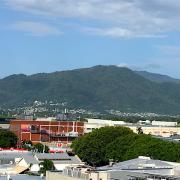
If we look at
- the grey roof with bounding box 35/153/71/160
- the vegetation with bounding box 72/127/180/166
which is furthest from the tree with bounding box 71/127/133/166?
the grey roof with bounding box 35/153/71/160

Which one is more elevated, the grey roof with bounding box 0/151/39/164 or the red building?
the red building

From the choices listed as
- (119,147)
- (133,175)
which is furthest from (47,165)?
(133,175)

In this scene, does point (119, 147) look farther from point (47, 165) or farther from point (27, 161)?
point (47, 165)

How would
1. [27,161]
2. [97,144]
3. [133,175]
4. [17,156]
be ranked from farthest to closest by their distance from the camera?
[97,144]
[17,156]
[27,161]
[133,175]

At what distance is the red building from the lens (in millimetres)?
145250

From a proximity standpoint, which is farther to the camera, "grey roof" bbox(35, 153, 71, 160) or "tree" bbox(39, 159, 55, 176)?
"grey roof" bbox(35, 153, 71, 160)

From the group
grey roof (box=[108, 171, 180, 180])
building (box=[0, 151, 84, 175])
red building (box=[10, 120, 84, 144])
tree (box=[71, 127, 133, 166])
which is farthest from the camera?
red building (box=[10, 120, 84, 144])

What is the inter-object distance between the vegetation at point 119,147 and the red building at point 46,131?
129 ft

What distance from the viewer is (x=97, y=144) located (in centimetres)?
10038

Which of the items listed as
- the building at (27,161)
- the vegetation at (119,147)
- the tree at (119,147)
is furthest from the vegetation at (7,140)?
the tree at (119,147)

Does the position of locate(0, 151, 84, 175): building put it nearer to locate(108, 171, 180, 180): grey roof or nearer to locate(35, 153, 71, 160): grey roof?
locate(35, 153, 71, 160): grey roof

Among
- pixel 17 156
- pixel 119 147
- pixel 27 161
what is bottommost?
pixel 27 161

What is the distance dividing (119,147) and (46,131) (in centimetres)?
5635

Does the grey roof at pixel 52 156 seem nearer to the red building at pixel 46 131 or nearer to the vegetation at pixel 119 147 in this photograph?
the vegetation at pixel 119 147
